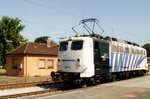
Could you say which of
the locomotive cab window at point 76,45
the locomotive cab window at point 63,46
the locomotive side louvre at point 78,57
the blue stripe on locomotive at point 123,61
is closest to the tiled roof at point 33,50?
the blue stripe on locomotive at point 123,61

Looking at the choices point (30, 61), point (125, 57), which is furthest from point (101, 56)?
point (30, 61)

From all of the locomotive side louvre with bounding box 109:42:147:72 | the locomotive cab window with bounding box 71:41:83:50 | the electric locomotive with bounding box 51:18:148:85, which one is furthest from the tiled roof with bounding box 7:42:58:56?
the locomotive cab window with bounding box 71:41:83:50

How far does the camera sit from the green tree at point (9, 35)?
235 feet

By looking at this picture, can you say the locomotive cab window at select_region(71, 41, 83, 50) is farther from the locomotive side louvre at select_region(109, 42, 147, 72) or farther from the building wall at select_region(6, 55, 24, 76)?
the building wall at select_region(6, 55, 24, 76)

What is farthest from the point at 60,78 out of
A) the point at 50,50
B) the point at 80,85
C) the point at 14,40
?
the point at 14,40

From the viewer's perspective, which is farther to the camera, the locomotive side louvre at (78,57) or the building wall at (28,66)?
the building wall at (28,66)

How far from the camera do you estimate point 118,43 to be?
2725 centimetres

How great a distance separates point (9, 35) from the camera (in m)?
74.3

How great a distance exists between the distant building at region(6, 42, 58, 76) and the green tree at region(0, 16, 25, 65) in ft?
103

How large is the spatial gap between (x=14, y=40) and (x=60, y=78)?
53.5 meters

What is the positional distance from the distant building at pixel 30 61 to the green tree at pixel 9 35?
103ft

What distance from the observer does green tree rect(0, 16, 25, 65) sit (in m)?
71.6

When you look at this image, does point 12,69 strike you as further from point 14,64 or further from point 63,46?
point 63,46

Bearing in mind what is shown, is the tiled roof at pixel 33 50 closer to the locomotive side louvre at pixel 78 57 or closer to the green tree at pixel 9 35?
the locomotive side louvre at pixel 78 57
